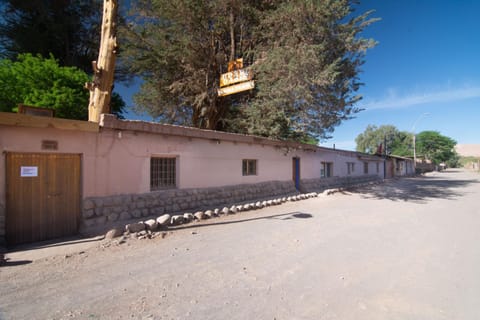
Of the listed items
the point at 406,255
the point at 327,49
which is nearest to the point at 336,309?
the point at 406,255

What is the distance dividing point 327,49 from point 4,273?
44.9ft

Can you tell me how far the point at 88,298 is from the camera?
3225 mm

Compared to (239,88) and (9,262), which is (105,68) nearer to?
(239,88)

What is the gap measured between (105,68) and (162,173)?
419cm

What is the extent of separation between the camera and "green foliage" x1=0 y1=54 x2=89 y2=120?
1114 cm

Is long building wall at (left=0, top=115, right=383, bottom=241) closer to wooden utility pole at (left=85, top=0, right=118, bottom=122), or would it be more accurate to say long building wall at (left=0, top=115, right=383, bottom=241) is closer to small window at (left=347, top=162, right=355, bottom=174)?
wooden utility pole at (left=85, top=0, right=118, bottom=122)

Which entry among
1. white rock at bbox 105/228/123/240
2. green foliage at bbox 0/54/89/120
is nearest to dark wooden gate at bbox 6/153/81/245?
white rock at bbox 105/228/123/240

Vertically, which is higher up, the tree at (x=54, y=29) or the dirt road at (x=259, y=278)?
the tree at (x=54, y=29)

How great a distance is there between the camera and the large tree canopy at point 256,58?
1095 cm

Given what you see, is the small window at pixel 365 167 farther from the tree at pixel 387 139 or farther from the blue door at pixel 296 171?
the tree at pixel 387 139

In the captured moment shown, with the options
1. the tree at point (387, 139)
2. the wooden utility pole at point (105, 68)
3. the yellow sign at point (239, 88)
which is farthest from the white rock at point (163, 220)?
the tree at point (387, 139)

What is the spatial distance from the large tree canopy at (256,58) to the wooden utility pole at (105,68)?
488 centimetres

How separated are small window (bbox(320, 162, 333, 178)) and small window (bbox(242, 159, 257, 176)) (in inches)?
283

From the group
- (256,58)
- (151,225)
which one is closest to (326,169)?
(256,58)
